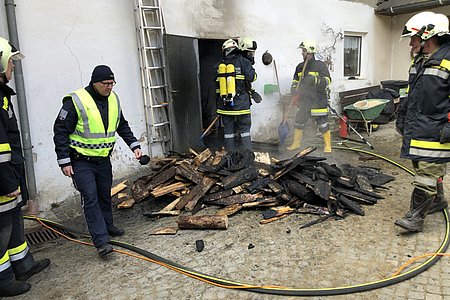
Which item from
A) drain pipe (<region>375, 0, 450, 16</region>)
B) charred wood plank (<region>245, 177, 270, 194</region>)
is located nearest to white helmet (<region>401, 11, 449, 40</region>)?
charred wood plank (<region>245, 177, 270, 194</region>)

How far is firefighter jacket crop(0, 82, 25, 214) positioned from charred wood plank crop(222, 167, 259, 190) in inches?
104

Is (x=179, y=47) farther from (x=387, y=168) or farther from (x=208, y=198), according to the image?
(x=387, y=168)

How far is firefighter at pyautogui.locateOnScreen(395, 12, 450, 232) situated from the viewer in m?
3.52

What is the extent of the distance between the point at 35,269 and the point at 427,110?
4.31 meters

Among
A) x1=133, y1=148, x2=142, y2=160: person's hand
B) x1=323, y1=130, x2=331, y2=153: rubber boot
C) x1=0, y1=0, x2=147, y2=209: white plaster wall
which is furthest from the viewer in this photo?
x1=323, y1=130, x2=331, y2=153: rubber boot

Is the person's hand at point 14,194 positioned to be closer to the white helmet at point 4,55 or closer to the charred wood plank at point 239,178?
the white helmet at point 4,55

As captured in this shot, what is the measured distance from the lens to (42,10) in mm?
4762

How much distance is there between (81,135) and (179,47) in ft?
10.5

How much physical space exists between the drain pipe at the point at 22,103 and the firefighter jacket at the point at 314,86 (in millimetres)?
4920

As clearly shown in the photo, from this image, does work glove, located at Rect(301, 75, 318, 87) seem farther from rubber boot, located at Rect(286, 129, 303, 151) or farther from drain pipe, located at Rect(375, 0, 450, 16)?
drain pipe, located at Rect(375, 0, 450, 16)

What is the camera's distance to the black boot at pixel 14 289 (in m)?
3.07

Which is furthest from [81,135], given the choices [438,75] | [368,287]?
[438,75]

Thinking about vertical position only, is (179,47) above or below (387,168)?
above

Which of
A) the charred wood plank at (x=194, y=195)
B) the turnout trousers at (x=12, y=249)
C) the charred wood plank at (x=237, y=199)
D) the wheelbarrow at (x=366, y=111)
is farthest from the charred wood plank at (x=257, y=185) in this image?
the wheelbarrow at (x=366, y=111)
